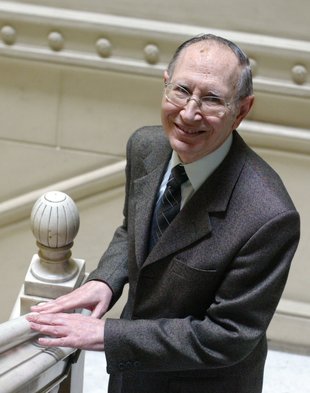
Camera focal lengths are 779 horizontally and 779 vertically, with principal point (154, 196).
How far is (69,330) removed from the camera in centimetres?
185

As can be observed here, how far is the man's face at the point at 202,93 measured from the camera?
1727 millimetres

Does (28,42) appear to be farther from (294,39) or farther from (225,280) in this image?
(225,280)

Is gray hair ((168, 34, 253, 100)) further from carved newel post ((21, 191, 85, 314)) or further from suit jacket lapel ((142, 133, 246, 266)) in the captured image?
carved newel post ((21, 191, 85, 314))

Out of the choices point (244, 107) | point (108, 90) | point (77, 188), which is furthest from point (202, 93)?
point (77, 188)

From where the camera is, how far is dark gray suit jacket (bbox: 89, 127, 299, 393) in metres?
1.79

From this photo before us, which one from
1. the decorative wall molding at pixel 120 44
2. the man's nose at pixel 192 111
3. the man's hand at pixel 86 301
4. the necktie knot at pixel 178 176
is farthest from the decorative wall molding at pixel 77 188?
the man's nose at pixel 192 111

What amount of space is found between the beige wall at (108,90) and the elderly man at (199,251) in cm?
152

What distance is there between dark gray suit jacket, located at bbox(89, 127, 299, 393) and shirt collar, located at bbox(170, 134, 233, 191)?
0.02 metres

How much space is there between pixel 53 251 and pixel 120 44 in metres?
1.59

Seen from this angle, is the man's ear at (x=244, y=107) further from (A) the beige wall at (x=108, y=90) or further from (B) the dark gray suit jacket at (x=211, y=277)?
(A) the beige wall at (x=108, y=90)

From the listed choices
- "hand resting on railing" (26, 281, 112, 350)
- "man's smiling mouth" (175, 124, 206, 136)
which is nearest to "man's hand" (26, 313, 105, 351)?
"hand resting on railing" (26, 281, 112, 350)

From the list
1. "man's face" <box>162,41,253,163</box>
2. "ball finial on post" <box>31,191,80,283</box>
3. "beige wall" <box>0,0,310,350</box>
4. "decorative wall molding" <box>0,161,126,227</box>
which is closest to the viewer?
"man's face" <box>162,41,253,163</box>

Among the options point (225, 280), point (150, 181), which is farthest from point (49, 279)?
point (225, 280)

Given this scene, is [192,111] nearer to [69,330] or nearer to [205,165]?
[205,165]
